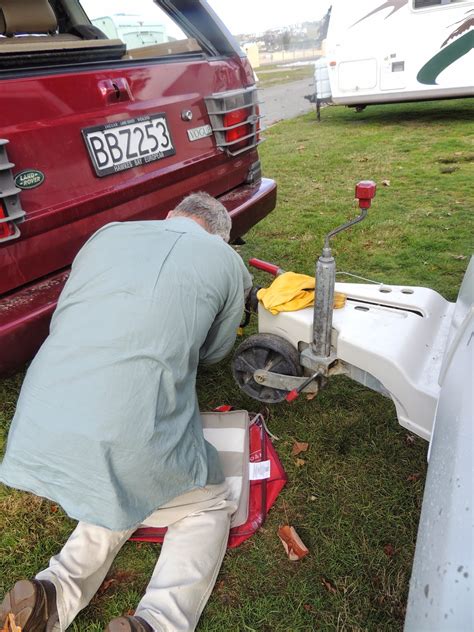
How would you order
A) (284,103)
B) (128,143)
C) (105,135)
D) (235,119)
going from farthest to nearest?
(284,103), (235,119), (128,143), (105,135)

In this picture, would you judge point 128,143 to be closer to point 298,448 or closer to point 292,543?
point 298,448

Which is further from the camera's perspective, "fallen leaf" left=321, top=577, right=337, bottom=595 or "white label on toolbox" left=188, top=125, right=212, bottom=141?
"white label on toolbox" left=188, top=125, right=212, bottom=141

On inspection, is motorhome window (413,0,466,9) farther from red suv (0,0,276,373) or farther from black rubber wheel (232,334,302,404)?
black rubber wheel (232,334,302,404)

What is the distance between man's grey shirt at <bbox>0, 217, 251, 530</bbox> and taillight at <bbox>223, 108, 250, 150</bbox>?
1.46 m

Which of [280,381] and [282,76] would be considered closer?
[280,381]

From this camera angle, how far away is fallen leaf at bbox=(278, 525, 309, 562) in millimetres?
1824

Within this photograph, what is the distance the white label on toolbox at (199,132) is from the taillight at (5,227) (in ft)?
3.93

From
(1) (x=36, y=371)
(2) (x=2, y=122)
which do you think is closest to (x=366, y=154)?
(2) (x=2, y=122)

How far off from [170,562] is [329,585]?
0.59 metres

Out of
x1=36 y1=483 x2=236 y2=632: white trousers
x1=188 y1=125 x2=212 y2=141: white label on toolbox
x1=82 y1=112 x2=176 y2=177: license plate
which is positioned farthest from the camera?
x1=188 y1=125 x2=212 y2=141: white label on toolbox

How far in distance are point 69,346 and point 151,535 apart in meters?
0.89

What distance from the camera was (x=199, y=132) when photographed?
2.75m

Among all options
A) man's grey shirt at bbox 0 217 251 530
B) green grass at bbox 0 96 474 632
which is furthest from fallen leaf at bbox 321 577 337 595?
man's grey shirt at bbox 0 217 251 530

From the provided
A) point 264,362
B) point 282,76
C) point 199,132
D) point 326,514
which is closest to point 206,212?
point 264,362
